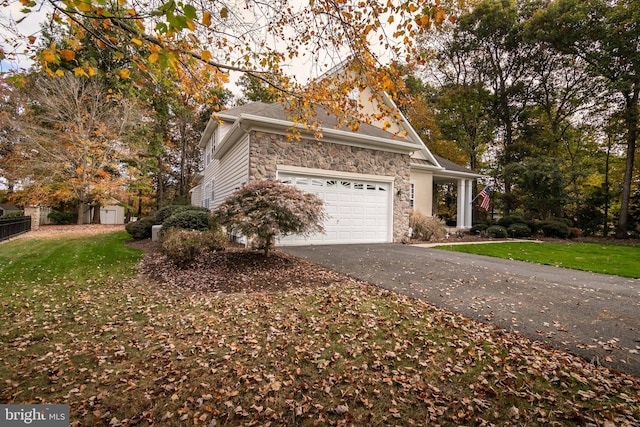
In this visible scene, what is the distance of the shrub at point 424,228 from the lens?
1245 cm

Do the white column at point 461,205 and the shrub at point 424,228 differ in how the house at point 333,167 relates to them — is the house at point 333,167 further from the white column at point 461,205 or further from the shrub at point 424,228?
the white column at point 461,205

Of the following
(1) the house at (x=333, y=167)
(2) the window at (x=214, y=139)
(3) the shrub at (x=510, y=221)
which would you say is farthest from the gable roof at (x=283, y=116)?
(3) the shrub at (x=510, y=221)

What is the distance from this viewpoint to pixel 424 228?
1246 centimetres

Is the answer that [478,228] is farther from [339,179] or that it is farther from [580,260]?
[339,179]

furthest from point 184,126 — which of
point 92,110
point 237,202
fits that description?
point 237,202

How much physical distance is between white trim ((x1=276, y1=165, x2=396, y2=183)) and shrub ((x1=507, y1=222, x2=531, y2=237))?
7851 millimetres

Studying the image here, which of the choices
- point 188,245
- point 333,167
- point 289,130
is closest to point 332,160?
point 333,167

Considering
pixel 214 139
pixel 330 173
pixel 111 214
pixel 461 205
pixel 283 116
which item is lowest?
pixel 111 214

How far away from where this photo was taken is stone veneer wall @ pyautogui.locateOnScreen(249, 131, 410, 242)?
8641 millimetres

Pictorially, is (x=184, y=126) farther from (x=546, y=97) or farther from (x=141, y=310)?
(x=546, y=97)

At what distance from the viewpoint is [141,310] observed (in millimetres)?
4039

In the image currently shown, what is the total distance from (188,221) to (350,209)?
534 centimetres

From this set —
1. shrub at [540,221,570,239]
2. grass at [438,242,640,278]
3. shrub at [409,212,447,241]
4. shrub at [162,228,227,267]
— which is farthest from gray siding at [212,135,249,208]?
shrub at [540,221,570,239]

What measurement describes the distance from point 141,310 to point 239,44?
418 centimetres
